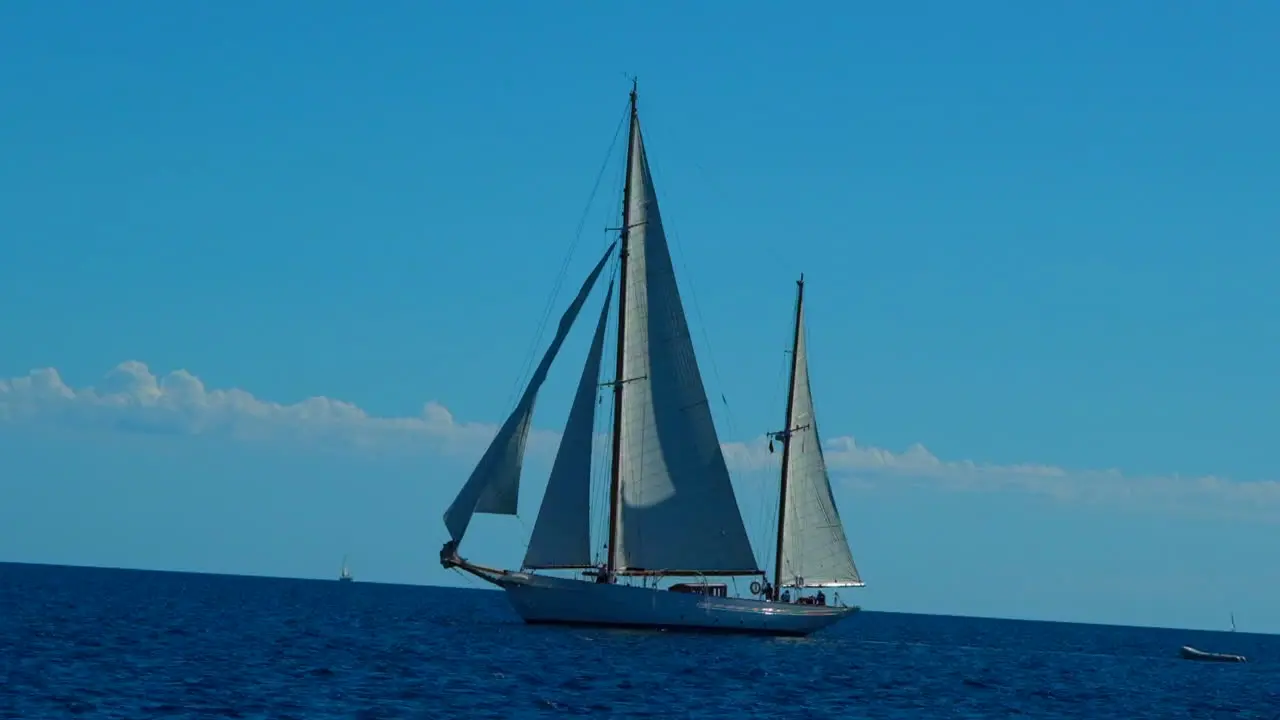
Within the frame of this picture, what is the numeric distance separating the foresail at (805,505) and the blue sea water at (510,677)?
335 cm

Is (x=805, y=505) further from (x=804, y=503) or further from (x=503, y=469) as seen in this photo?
(x=503, y=469)

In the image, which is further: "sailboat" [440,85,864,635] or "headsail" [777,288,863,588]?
"headsail" [777,288,863,588]

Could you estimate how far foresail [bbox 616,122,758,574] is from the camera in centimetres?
6894

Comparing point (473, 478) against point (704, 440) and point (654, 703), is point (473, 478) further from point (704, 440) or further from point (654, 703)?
point (654, 703)

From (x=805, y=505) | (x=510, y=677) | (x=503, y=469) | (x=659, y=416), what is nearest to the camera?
(x=510, y=677)

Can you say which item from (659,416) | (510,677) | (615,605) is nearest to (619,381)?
(659,416)

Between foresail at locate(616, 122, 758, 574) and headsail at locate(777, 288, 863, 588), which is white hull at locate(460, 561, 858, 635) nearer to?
foresail at locate(616, 122, 758, 574)

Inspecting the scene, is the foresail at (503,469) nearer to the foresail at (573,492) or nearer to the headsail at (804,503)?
the foresail at (573,492)

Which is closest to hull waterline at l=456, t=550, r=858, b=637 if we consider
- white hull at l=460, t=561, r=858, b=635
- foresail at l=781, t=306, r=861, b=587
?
white hull at l=460, t=561, r=858, b=635

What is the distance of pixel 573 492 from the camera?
2667 inches

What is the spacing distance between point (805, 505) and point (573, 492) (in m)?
14.3

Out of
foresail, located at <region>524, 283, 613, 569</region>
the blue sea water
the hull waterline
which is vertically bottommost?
the blue sea water

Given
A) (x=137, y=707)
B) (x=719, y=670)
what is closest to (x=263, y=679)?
(x=137, y=707)

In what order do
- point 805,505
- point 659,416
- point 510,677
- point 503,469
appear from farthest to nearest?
point 805,505 → point 659,416 → point 503,469 → point 510,677
